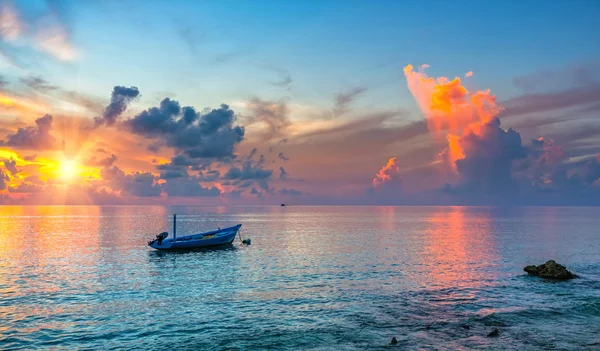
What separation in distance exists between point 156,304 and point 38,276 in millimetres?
26988

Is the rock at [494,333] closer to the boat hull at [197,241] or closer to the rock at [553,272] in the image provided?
the rock at [553,272]

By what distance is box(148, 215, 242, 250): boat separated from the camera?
8431cm

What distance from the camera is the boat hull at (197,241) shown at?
84.4m

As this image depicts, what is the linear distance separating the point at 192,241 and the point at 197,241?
1.49 meters

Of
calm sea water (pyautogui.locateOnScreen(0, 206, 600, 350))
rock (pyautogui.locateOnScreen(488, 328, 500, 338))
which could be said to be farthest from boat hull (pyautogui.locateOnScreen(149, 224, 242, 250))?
rock (pyautogui.locateOnScreen(488, 328, 500, 338))

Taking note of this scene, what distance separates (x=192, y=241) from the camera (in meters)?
87.5

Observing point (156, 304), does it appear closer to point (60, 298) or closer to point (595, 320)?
point (60, 298)

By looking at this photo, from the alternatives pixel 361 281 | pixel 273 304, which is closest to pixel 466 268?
pixel 361 281

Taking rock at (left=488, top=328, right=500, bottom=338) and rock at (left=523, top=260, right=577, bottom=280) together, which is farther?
rock at (left=523, top=260, right=577, bottom=280)

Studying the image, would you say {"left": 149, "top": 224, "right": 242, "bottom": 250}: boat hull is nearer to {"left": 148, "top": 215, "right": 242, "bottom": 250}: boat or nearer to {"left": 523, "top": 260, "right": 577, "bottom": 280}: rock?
{"left": 148, "top": 215, "right": 242, "bottom": 250}: boat

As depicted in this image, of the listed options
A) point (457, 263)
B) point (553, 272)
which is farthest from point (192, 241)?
point (553, 272)

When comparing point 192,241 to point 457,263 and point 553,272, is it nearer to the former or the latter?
point 457,263

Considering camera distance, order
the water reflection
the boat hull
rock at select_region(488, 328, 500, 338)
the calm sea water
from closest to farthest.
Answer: the calm sea water → rock at select_region(488, 328, 500, 338) → the water reflection → the boat hull

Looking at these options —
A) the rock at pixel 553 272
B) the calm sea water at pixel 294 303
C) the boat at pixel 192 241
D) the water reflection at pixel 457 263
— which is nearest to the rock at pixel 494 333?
the calm sea water at pixel 294 303
